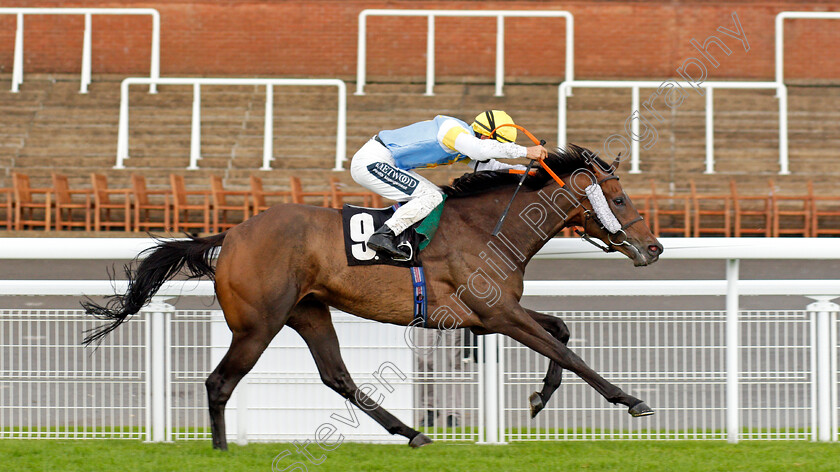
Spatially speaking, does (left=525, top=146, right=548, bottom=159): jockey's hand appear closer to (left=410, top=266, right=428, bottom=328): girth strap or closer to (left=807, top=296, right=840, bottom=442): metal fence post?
(left=410, top=266, right=428, bottom=328): girth strap

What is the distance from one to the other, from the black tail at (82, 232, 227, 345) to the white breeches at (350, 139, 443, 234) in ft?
2.60

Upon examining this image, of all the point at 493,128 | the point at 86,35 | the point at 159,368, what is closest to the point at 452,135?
the point at 493,128

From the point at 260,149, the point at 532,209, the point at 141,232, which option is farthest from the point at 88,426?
the point at 260,149

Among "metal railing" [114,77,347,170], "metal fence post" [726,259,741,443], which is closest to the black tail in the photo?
"metal fence post" [726,259,741,443]

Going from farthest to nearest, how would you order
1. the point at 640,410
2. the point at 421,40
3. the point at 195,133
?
the point at 421,40 → the point at 195,133 → the point at 640,410

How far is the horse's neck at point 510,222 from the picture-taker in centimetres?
534

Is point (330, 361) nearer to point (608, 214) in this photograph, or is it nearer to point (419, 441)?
point (419, 441)

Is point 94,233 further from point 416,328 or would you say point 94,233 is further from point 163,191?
point 416,328

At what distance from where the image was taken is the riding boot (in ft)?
16.9

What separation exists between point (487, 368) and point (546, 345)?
50 centimetres

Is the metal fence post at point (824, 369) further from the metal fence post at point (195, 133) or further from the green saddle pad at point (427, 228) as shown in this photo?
the metal fence post at point (195, 133)

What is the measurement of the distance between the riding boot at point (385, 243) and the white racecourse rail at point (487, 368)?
54 centimetres

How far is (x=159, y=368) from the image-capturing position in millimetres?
5508

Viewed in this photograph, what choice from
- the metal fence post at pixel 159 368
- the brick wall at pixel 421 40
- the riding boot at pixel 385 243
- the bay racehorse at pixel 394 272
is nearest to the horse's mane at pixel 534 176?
the bay racehorse at pixel 394 272
